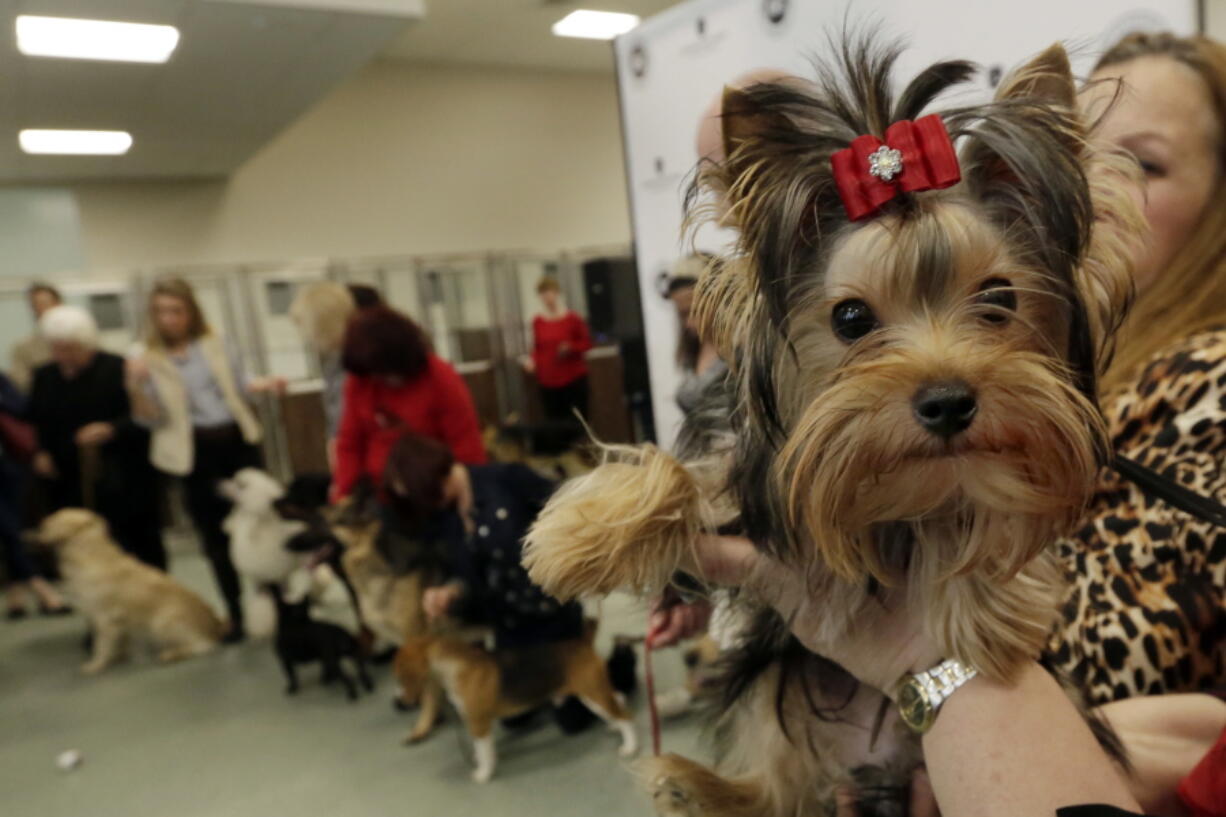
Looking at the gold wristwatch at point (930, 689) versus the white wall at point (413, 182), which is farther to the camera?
the white wall at point (413, 182)

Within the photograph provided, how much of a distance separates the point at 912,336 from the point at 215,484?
4.12 m

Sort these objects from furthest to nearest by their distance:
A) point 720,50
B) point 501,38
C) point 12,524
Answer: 1. point 501,38
2. point 12,524
3. point 720,50

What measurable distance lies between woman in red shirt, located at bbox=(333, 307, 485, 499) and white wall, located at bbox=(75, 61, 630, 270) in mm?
4346

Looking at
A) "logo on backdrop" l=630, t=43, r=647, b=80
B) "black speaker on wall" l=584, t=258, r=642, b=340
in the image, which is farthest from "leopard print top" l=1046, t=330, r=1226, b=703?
"black speaker on wall" l=584, t=258, r=642, b=340

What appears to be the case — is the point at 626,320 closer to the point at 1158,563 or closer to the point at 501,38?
the point at 1158,563

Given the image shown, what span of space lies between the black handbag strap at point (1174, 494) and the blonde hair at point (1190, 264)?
1.41ft

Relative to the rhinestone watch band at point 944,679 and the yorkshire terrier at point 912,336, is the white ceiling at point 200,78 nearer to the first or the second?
the yorkshire terrier at point 912,336

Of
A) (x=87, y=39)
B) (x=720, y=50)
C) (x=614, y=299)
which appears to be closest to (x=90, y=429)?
(x=87, y=39)

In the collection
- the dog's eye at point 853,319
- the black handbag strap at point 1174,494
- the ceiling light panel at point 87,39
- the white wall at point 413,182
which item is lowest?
the black handbag strap at point 1174,494

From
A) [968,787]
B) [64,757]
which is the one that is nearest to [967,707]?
[968,787]

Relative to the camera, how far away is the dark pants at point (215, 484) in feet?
13.7

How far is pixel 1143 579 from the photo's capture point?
3.90 ft

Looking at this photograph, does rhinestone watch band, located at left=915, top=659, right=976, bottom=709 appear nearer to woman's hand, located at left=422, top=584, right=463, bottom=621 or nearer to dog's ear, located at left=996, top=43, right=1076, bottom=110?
dog's ear, located at left=996, top=43, right=1076, bottom=110

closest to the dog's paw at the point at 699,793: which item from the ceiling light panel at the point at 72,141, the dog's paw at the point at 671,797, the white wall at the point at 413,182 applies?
the dog's paw at the point at 671,797
